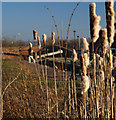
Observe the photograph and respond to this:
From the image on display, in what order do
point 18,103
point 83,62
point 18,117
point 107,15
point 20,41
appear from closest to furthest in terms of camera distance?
point 107,15 → point 83,62 → point 18,117 → point 18,103 → point 20,41

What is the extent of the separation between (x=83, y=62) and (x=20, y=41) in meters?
1.68

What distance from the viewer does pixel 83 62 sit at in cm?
80

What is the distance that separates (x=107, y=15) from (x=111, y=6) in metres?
0.04

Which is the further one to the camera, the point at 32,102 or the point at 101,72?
the point at 32,102

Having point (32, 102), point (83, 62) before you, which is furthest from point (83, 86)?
point (32, 102)

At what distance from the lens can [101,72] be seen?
1.27m

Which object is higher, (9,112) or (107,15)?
(107,15)

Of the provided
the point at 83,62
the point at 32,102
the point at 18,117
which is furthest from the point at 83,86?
the point at 32,102

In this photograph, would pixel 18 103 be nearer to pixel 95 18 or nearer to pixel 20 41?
pixel 20 41

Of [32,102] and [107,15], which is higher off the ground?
[107,15]

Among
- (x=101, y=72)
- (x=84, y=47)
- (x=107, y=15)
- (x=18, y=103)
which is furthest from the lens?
(x=18, y=103)

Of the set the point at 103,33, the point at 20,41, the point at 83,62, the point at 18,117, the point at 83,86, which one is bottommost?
the point at 18,117

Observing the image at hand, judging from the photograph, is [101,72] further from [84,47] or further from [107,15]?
[107,15]

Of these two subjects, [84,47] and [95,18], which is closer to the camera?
[95,18]
